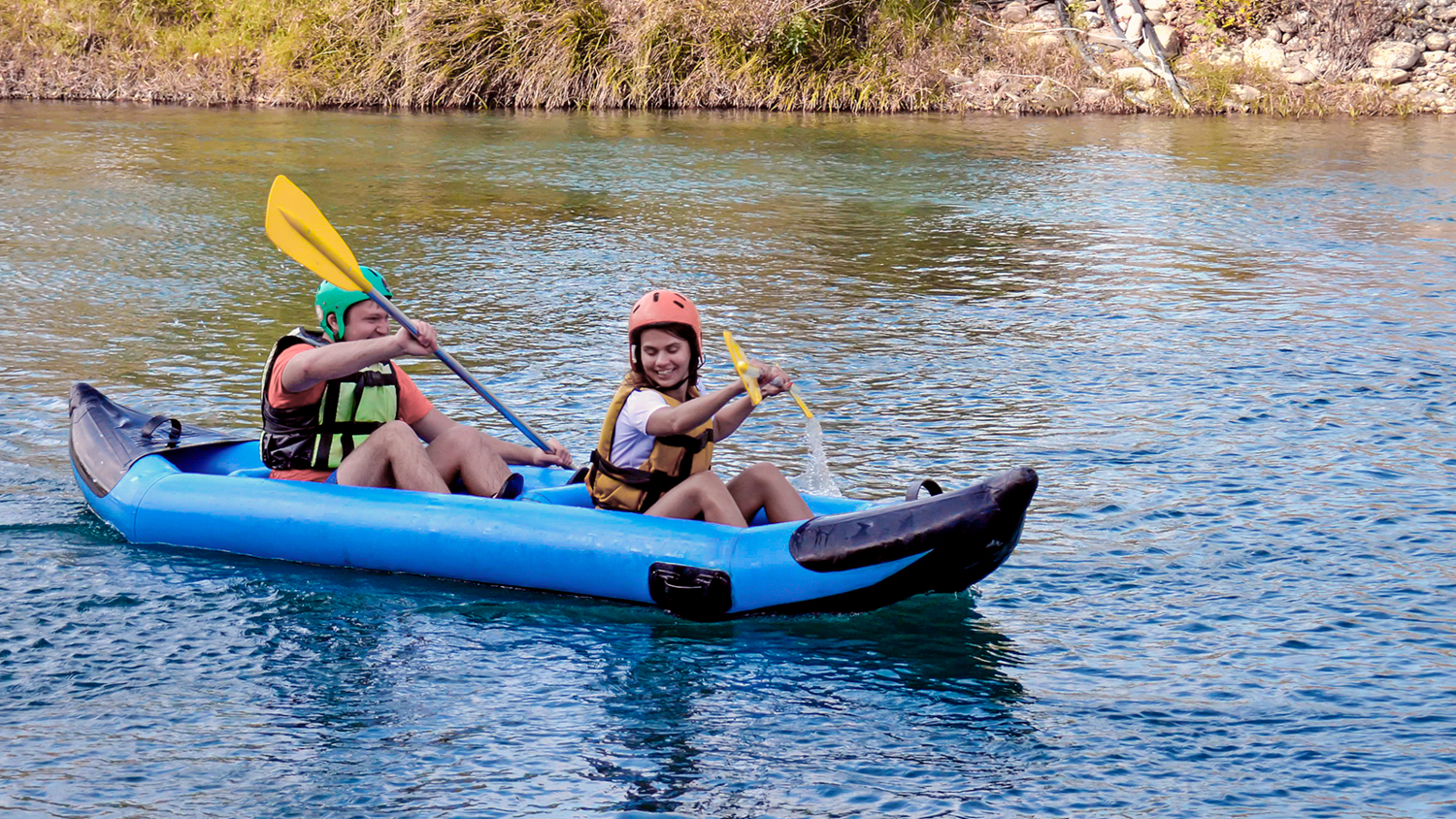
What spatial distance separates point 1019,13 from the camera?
19.0m

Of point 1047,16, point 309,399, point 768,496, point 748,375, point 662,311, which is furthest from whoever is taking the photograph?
point 1047,16

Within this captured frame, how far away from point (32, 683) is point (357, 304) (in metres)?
1.44

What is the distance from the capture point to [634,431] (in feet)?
13.6

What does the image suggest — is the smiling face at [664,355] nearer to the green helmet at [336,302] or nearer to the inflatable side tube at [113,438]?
the green helmet at [336,302]

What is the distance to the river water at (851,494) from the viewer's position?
327 centimetres

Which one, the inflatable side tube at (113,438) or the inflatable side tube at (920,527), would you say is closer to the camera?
the inflatable side tube at (920,527)

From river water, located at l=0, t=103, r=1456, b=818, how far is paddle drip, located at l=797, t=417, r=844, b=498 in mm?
144

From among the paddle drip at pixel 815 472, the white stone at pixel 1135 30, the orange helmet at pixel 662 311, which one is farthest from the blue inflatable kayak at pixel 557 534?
the white stone at pixel 1135 30

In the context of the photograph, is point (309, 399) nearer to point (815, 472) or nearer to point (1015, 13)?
point (815, 472)

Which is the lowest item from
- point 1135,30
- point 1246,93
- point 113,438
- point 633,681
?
point 633,681

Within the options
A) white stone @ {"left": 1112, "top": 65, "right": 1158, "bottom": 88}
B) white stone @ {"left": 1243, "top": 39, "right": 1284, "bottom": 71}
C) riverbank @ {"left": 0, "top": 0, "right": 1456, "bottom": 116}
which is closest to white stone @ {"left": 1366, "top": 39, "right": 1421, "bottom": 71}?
riverbank @ {"left": 0, "top": 0, "right": 1456, "bottom": 116}

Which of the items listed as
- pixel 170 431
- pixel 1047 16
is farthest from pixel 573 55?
pixel 170 431

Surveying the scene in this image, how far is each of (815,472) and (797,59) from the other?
1366 centimetres

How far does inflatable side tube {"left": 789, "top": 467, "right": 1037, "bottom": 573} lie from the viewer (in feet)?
12.2
